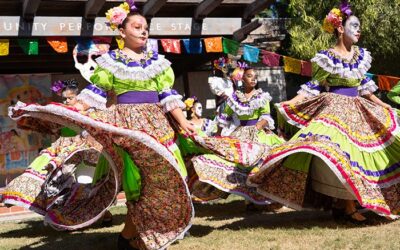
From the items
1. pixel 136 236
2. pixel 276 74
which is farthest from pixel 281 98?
pixel 136 236

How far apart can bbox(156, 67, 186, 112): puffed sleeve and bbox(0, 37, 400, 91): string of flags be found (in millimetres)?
4098

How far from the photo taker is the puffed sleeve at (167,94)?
4.41 meters

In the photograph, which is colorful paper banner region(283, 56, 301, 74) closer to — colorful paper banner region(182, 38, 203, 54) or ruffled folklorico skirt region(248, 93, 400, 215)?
colorful paper banner region(182, 38, 203, 54)

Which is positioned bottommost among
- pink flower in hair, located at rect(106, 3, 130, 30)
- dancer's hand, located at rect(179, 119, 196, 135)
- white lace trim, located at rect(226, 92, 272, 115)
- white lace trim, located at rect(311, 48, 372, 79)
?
white lace trim, located at rect(226, 92, 272, 115)

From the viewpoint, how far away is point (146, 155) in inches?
159

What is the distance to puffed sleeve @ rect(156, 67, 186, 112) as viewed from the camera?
14.5 ft

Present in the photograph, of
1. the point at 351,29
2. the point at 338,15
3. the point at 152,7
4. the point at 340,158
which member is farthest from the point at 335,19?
the point at 152,7

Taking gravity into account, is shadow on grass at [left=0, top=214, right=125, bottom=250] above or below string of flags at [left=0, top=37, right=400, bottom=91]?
below

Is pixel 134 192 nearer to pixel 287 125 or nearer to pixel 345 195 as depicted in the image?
pixel 345 195

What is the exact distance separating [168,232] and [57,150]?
2150mm

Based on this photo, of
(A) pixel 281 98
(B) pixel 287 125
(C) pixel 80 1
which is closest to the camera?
(B) pixel 287 125

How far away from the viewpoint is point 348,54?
18.6ft

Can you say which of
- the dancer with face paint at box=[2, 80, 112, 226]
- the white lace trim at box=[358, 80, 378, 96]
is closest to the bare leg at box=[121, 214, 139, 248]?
the dancer with face paint at box=[2, 80, 112, 226]

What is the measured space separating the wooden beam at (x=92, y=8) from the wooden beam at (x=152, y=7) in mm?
751
